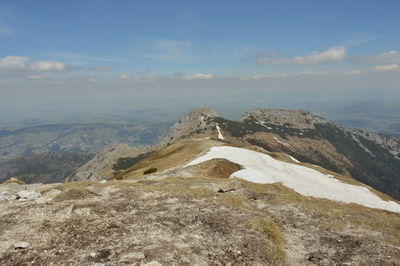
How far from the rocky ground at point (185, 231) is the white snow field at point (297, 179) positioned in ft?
92.9

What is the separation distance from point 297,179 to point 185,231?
2149 inches

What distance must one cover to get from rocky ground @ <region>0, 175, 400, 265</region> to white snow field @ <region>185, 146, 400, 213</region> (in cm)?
2833

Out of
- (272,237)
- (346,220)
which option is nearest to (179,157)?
(346,220)

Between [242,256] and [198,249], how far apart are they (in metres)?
3.44

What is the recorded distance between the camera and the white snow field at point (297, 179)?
63.6 m

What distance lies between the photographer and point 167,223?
27.8 metres

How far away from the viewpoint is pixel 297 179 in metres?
73.6

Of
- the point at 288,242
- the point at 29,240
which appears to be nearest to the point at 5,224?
the point at 29,240

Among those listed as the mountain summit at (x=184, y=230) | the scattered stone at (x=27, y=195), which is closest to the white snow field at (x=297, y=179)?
the mountain summit at (x=184, y=230)

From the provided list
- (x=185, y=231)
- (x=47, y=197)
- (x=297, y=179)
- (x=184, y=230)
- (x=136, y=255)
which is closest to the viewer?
(x=136, y=255)

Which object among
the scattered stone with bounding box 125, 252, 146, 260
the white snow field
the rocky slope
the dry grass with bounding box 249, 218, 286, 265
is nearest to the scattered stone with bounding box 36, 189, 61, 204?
the rocky slope

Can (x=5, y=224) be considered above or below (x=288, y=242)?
above

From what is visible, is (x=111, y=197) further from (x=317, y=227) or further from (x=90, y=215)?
(x=317, y=227)

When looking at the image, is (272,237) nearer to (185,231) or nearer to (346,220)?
(185,231)
